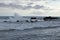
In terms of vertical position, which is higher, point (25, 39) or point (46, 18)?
point (25, 39)

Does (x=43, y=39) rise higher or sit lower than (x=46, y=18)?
higher

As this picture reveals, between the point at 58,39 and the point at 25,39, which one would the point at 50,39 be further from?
the point at 25,39

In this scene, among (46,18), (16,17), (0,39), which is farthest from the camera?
(46,18)

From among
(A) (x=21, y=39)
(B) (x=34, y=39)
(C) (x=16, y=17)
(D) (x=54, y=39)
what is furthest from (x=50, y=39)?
(C) (x=16, y=17)

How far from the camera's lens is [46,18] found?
4797 centimetres

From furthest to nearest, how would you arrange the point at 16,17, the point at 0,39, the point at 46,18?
1. the point at 46,18
2. the point at 16,17
3. the point at 0,39

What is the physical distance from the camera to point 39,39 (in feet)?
49.2

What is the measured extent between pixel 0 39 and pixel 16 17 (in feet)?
93.9

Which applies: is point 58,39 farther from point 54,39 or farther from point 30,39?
point 30,39

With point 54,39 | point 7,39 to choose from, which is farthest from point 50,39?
point 7,39

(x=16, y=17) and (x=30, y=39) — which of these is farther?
(x=16, y=17)

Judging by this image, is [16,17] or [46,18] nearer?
[16,17]

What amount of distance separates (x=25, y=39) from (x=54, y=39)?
2.29 metres

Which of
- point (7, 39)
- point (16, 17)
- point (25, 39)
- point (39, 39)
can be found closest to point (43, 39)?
point (39, 39)
